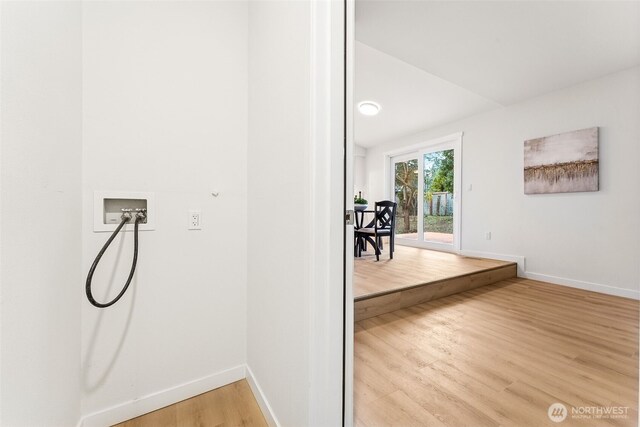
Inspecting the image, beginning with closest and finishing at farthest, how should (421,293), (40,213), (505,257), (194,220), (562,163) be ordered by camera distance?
(40,213)
(194,220)
(421,293)
(562,163)
(505,257)

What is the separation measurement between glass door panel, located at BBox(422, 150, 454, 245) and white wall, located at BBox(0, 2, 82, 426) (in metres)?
4.83

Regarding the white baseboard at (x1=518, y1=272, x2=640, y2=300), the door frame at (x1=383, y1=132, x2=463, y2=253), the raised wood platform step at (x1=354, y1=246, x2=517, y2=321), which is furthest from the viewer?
A: the door frame at (x1=383, y1=132, x2=463, y2=253)

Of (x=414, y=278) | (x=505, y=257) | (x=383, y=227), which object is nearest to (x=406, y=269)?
(x=414, y=278)

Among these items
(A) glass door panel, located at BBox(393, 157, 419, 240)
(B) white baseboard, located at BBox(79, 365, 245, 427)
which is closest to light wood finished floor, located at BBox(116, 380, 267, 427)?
(B) white baseboard, located at BBox(79, 365, 245, 427)

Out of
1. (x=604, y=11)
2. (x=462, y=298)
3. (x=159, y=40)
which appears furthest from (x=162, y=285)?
(x=604, y=11)

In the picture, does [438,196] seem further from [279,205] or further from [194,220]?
[194,220]

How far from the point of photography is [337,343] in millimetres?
845

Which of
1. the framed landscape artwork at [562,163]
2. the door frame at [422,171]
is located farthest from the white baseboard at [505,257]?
the framed landscape artwork at [562,163]

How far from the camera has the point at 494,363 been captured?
4.87 feet

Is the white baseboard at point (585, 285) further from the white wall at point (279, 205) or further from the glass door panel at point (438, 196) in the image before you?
the white wall at point (279, 205)

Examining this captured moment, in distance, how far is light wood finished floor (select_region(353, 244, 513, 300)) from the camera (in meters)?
2.38

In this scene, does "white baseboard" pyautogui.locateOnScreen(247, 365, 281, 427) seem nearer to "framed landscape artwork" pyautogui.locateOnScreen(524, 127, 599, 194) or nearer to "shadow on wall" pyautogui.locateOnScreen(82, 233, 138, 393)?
"shadow on wall" pyautogui.locateOnScreen(82, 233, 138, 393)

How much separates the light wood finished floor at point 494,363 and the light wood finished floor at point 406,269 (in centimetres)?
26

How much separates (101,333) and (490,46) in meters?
3.71
